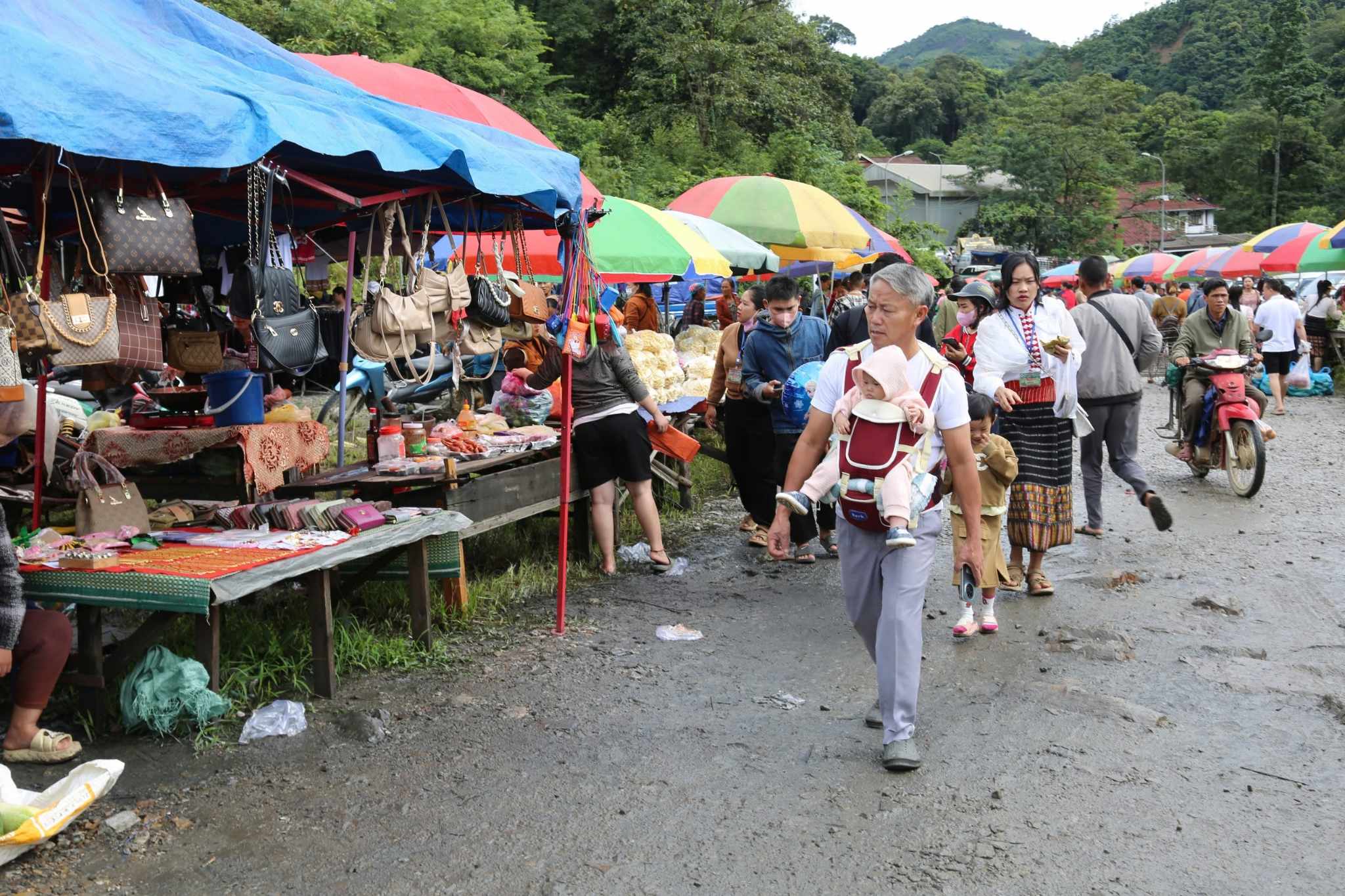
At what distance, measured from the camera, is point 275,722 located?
4848mm

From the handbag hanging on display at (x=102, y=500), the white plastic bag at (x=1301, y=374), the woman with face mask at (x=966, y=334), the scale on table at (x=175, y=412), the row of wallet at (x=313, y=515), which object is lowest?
the white plastic bag at (x=1301, y=374)

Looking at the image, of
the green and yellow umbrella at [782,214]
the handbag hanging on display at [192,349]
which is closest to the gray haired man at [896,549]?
the handbag hanging on display at [192,349]

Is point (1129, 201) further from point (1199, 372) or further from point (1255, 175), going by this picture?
point (1199, 372)

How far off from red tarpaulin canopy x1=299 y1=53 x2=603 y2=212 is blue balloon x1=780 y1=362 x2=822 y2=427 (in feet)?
5.94

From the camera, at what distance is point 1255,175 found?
6134cm

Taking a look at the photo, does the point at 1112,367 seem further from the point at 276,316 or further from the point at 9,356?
the point at 9,356

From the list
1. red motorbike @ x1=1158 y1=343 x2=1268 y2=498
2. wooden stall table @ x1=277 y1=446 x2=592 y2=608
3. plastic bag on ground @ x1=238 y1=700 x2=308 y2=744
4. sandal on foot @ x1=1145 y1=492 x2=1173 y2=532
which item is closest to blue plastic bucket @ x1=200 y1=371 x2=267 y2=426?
wooden stall table @ x1=277 y1=446 x2=592 y2=608

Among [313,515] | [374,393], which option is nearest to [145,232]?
[313,515]

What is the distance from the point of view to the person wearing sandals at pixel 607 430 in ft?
24.6

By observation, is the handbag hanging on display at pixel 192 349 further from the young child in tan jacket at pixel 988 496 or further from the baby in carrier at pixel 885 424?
the young child in tan jacket at pixel 988 496

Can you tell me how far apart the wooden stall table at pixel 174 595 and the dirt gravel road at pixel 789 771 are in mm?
308

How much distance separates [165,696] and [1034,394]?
5043mm

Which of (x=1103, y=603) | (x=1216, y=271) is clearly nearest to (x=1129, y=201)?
(x=1216, y=271)

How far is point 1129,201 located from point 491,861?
3086 inches
